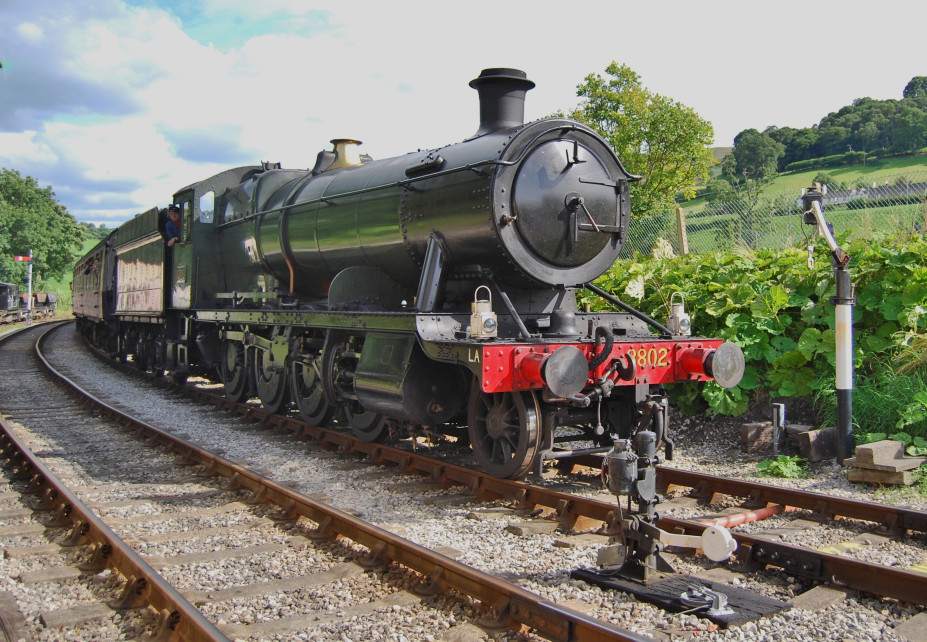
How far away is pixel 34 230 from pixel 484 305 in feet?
191

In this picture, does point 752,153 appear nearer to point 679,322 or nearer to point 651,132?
point 651,132

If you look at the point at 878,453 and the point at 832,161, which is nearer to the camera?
the point at 878,453

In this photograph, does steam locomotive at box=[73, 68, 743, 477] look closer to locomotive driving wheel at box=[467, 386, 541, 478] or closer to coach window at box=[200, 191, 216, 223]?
locomotive driving wheel at box=[467, 386, 541, 478]

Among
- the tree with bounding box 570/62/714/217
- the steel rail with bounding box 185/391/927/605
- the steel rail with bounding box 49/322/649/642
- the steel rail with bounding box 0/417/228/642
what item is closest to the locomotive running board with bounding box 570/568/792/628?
the steel rail with bounding box 185/391/927/605

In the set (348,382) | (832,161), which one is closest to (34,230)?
(348,382)

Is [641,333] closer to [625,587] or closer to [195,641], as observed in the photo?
[625,587]

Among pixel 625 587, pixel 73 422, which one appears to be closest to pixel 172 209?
pixel 73 422

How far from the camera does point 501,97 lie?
6305 millimetres

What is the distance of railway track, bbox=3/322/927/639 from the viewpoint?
137 inches

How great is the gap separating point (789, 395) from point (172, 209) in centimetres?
917

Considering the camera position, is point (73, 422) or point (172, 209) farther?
point (172, 209)

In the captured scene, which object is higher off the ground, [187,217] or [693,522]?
[187,217]

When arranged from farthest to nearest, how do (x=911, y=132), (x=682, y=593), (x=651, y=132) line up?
1. (x=911, y=132)
2. (x=651, y=132)
3. (x=682, y=593)

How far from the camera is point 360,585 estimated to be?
374 cm
